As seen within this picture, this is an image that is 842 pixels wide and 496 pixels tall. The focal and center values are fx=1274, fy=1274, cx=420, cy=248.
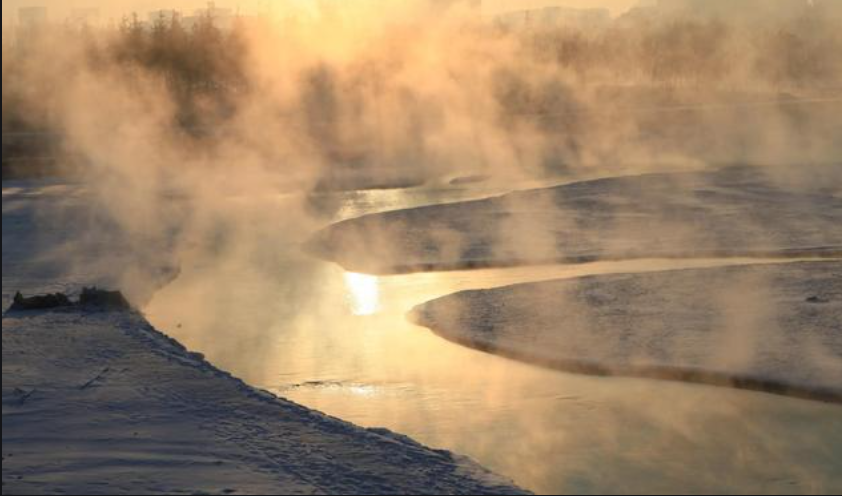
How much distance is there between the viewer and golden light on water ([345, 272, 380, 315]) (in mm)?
8328

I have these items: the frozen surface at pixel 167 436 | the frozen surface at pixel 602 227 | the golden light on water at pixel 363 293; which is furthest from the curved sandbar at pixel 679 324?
the frozen surface at pixel 167 436

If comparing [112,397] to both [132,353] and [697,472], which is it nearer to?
[132,353]

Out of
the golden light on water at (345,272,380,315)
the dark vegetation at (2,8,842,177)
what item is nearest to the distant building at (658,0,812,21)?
the dark vegetation at (2,8,842,177)

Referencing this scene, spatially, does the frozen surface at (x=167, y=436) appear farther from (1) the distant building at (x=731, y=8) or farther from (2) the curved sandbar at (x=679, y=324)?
(1) the distant building at (x=731, y=8)

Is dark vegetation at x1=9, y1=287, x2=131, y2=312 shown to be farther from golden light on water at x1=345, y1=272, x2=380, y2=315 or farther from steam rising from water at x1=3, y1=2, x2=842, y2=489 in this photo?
golden light on water at x1=345, y1=272, x2=380, y2=315

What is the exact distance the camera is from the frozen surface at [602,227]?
10.0 metres

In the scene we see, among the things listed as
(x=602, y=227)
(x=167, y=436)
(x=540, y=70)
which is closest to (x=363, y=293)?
(x=602, y=227)

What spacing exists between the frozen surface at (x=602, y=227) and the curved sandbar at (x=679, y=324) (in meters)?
1.22

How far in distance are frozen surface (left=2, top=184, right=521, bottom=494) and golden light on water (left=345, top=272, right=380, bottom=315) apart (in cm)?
181

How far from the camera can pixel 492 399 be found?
6004 millimetres

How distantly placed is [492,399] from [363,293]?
301 cm

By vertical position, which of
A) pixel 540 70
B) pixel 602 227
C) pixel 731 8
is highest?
pixel 731 8

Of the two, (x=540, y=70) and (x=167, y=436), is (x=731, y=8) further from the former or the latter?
(x=167, y=436)

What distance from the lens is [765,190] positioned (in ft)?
45.8
